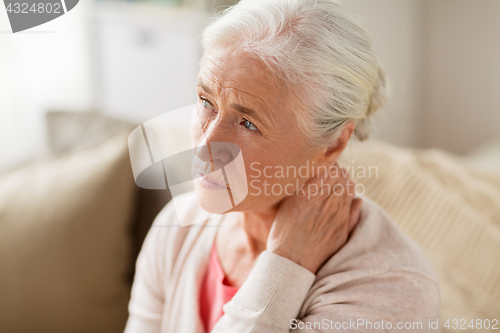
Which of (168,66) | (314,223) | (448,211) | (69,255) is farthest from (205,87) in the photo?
(168,66)

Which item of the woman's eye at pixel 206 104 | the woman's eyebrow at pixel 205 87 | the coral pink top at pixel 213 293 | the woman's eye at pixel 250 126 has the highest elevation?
the woman's eyebrow at pixel 205 87

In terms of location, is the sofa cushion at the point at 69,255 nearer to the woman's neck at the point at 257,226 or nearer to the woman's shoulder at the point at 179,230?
the woman's shoulder at the point at 179,230

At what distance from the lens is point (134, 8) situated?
2.05 m

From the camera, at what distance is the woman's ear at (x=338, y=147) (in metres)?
0.67

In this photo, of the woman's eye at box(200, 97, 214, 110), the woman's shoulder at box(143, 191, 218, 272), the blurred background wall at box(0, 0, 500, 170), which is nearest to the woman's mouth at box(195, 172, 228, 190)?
the woman's eye at box(200, 97, 214, 110)

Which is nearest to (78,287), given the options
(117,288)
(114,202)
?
(117,288)

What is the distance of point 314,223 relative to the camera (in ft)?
2.32

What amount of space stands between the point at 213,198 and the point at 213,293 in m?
0.27

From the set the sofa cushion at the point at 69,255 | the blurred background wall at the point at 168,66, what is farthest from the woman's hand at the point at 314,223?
the blurred background wall at the point at 168,66

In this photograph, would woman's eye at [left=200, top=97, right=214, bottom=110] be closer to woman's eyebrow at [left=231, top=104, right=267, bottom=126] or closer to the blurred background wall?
woman's eyebrow at [left=231, top=104, right=267, bottom=126]

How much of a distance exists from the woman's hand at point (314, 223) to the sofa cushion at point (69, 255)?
43 cm

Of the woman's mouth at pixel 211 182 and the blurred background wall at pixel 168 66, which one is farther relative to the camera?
the blurred background wall at pixel 168 66

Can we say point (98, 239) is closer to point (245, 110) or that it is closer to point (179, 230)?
point (179, 230)

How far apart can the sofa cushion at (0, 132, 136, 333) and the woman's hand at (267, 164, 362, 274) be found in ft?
1.43
